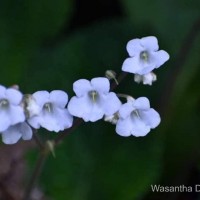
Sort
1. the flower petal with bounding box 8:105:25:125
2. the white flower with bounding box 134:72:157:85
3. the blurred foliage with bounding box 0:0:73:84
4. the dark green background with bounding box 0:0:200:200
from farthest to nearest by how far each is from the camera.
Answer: the blurred foliage with bounding box 0:0:73:84, the dark green background with bounding box 0:0:200:200, the white flower with bounding box 134:72:157:85, the flower petal with bounding box 8:105:25:125

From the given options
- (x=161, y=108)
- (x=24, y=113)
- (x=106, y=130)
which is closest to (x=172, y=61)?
(x=161, y=108)

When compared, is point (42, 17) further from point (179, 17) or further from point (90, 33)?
point (179, 17)

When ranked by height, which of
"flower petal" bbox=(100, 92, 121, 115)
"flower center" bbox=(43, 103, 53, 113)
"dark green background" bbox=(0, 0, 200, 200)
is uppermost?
"dark green background" bbox=(0, 0, 200, 200)

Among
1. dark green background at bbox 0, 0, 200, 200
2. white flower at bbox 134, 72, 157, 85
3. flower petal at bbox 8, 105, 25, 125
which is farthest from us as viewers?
dark green background at bbox 0, 0, 200, 200

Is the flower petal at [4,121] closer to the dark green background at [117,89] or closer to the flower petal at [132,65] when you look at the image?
the flower petal at [132,65]

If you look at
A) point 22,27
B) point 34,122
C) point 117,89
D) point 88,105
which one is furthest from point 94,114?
point 22,27

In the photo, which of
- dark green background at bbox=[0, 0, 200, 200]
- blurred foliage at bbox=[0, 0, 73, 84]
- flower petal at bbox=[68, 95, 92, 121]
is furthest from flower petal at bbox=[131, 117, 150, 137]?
blurred foliage at bbox=[0, 0, 73, 84]

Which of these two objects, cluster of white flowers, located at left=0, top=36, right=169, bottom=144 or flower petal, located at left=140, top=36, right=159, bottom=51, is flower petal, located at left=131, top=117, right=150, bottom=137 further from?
flower petal, located at left=140, top=36, right=159, bottom=51

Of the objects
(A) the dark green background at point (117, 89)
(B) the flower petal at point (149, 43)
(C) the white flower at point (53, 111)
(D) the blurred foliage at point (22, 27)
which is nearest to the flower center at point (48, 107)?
(C) the white flower at point (53, 111)
